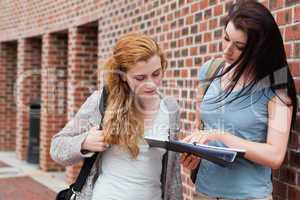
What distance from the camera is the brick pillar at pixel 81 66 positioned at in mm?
7320

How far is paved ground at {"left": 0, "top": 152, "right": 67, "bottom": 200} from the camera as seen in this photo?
702 cm

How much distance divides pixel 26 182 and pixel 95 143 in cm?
580

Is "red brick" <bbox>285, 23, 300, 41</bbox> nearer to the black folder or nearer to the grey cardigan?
the grey cardigan

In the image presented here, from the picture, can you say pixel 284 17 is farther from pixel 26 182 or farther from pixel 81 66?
pixel 26 182

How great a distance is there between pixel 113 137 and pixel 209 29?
1628 millimetres

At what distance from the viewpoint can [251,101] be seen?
2.19 metres

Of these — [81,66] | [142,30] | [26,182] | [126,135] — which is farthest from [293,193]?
[26,182]

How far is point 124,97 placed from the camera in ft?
8.24

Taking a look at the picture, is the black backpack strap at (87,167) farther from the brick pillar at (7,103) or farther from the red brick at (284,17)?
the brick pillar at (7,103)

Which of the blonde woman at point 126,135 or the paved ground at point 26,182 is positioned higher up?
the blonde woman at point 126,135

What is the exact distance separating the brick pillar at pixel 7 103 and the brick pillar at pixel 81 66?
3.81 meters

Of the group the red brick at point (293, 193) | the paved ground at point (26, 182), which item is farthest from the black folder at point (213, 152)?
the paved ground at point (26, 182)

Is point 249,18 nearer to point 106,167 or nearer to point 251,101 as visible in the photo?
point 251,101

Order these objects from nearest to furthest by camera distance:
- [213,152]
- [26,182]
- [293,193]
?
1. [213,152]
2. [293,193]
3. [26,182]
